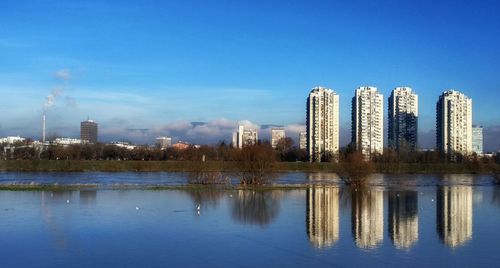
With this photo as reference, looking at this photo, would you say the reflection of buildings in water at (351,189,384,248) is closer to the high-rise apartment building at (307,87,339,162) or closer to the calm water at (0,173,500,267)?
the calm water at (0,173,500,267)

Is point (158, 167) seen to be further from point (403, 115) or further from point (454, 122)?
point (454, 122)

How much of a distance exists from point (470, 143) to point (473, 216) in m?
141

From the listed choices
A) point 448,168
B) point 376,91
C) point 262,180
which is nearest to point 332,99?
point 376,91

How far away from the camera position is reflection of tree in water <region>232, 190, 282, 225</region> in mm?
25495

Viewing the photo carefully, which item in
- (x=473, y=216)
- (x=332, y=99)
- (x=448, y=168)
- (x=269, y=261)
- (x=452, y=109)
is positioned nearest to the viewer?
(x=269, y=261)

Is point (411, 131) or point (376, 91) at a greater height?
point (376, 91)

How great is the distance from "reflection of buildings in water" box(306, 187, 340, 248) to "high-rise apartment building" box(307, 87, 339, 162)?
12618 cm

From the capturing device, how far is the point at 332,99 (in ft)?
532

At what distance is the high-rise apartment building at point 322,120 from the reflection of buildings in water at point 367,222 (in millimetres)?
124108

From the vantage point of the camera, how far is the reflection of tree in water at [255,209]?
2550cm

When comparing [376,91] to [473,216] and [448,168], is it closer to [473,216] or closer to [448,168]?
[448,168]

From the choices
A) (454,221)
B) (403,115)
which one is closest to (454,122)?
(403,115)

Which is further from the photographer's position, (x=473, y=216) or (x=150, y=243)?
(x=473, y=216)

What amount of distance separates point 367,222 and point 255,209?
23.9 ft
